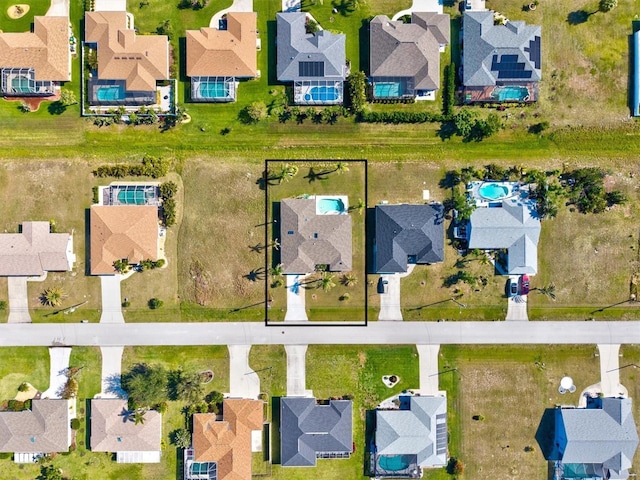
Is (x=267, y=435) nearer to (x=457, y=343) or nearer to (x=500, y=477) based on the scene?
(x=457, y=343)

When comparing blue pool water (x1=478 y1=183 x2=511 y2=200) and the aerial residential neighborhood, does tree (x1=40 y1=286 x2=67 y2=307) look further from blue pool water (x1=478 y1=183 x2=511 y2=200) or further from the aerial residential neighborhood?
blue pool water (x1=478 y1=183 x2=511 y2=200)

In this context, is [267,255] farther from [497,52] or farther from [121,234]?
[497,52]

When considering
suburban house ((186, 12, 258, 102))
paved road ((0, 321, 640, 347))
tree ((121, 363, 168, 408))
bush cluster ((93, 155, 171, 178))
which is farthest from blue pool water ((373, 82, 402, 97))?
tree ((121, 363, 168, 408))

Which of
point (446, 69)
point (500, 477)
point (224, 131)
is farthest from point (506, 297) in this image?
point (224, 131)

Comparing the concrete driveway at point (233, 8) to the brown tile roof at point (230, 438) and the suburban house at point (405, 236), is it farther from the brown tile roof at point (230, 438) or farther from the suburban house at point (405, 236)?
the brown tile roof at point (230, 438)

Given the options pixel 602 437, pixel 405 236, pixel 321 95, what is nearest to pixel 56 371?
pixel 405 236

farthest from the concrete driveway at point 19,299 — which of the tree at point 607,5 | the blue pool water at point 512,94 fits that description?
the tree at point 607,5
